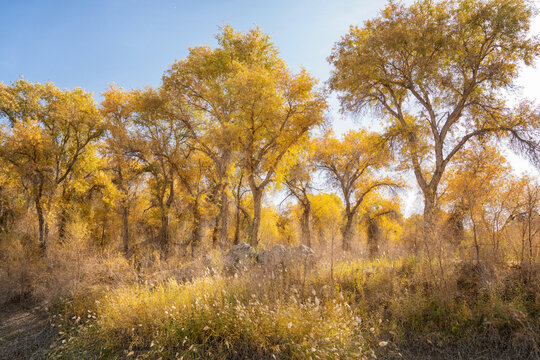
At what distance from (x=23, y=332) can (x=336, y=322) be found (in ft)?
31.9

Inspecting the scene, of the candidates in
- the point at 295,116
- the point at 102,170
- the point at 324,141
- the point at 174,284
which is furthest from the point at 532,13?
the point at 102,170

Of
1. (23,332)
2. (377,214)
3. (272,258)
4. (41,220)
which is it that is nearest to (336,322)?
(272,258)

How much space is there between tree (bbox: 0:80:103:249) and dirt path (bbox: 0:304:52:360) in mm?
8503

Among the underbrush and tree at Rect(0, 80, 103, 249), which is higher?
tree at Rect(0, 80, 103, 249)

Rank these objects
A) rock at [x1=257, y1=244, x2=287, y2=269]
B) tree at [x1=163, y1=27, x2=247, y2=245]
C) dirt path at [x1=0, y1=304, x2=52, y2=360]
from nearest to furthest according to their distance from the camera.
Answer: dirt path at [x1=0, y1=304, x2=52, y2=360], rock at [x1=257, y1=244, x2=287, y2=269], tree at [x1=163, y1=27, x2=247, y2=245]

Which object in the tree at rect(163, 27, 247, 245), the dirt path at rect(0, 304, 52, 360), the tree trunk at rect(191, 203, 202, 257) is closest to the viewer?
the dirt path at rect(0, 304, 52, 360)

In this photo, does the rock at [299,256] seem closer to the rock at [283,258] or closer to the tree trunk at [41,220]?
the rock at [283,258]

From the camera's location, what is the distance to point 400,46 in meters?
11.9

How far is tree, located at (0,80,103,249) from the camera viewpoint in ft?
54.8

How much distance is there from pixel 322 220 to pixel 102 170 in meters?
19.4

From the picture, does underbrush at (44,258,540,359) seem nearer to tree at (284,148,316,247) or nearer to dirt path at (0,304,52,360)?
dirt path at (0,304,52,360)

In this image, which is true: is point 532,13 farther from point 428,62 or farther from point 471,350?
point 471,350

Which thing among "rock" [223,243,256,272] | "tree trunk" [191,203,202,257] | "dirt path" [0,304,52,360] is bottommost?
"dirt path" [0,304,52,360]

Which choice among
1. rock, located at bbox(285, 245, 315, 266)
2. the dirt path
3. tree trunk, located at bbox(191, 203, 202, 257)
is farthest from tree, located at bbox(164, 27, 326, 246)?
the dirt path
